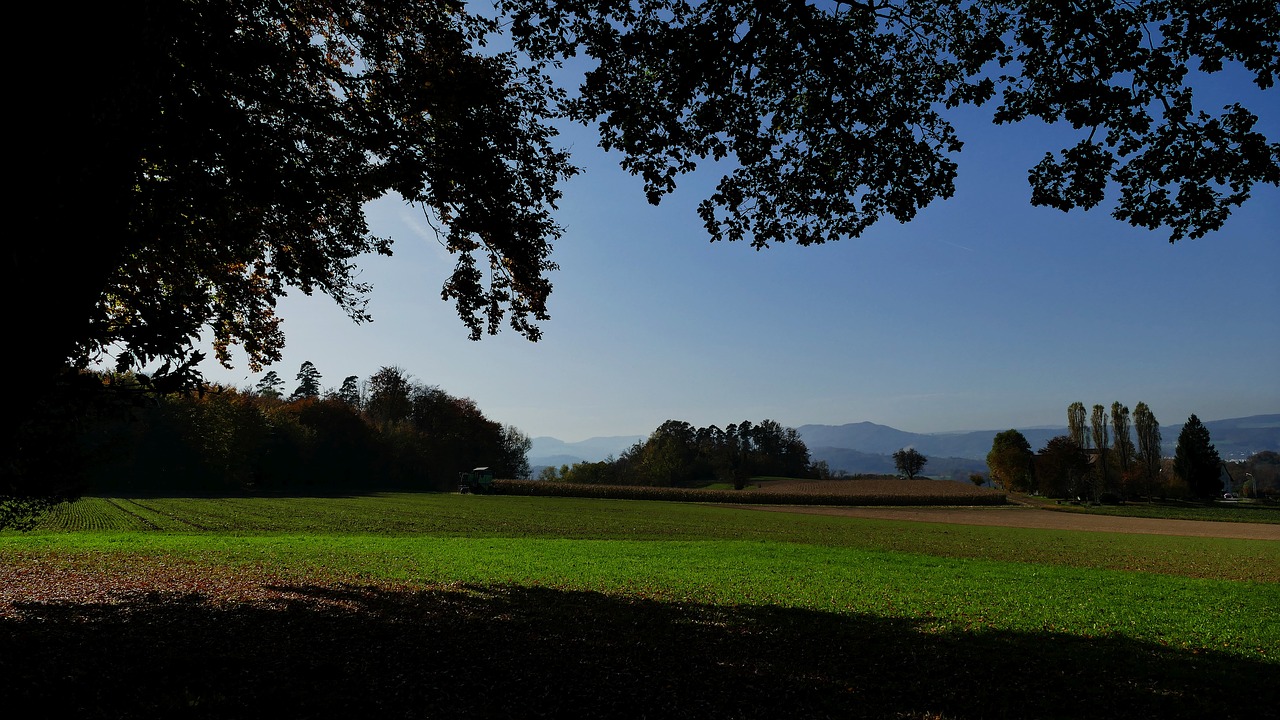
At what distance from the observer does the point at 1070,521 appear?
5294cm

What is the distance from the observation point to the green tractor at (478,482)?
267 ft

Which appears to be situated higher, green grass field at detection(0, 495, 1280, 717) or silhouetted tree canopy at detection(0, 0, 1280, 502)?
silhouetted tree canopy at detection(0, 0, 1280, 502)

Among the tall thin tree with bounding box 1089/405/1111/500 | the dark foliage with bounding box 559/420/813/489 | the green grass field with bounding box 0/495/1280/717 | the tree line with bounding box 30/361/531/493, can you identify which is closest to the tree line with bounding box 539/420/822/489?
the dark foliage with bounding box 559/420/813/489

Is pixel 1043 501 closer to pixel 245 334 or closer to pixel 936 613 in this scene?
pixel 936 613

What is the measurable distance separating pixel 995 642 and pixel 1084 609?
486 cm

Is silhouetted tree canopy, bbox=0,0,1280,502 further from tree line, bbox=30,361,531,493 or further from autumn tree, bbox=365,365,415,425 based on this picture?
autumn tree, bbox=365,365,415,425

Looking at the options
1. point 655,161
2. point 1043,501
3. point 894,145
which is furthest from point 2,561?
point 1043,501

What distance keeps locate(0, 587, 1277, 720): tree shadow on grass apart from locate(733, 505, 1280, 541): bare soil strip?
43891 mm

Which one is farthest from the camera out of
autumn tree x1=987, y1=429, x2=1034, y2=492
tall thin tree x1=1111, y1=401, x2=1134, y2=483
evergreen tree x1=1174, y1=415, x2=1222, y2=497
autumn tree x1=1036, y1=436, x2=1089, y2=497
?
tall thin tree x1=1111, y1=401, x2=1134, y2=483

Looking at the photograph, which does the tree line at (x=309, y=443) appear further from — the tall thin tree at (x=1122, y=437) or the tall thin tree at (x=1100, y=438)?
the tall thin tree at (x=1122, y=437)

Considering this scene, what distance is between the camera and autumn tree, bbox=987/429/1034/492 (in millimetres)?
93312

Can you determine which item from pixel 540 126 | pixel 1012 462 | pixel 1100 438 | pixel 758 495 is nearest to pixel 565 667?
pixel 540 126

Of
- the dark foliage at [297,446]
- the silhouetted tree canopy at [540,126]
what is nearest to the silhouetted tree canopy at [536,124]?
the silhouetted tree canopy at [540,126]

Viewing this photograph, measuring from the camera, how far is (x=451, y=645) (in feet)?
26.5
